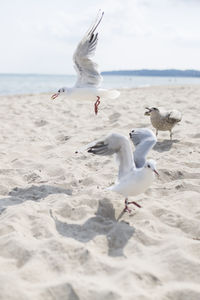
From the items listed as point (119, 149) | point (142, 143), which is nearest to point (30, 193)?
point (119, 149)

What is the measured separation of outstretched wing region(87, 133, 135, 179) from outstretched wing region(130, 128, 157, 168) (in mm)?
144

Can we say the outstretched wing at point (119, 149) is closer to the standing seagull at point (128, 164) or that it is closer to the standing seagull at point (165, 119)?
the standing seagull at point (128, 164)

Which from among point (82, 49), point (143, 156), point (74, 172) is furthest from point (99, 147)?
point (82, 49)

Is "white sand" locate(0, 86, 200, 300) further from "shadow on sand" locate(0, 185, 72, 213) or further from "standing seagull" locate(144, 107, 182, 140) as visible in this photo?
"standing seagull" locate(144, 107, 182, 140)

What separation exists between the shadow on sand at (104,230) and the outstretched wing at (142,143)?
1.87 feet

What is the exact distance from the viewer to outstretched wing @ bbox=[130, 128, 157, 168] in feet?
11.1

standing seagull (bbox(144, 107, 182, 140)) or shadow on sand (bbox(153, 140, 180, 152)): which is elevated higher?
standing seagull (bbox(144, 107, 182, 140))

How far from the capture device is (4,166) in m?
4.47

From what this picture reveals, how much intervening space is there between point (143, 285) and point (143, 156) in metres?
1.42

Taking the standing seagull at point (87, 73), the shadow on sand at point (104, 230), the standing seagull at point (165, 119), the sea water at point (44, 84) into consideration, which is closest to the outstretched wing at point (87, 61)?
the standing seagull at point (87, 73)

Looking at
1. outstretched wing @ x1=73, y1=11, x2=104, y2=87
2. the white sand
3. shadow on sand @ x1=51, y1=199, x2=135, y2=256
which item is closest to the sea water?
outstretched wing @ x1=73, y1=11, x2=104, y2=87

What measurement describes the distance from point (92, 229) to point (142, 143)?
3.46 ft

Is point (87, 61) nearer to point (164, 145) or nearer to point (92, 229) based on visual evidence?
point (164, 145)

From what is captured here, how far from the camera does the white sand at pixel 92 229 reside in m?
2.15
